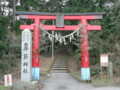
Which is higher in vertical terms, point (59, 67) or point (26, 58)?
point (26, 58)

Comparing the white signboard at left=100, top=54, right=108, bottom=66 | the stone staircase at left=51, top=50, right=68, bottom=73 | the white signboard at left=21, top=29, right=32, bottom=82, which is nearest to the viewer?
the white signboard at left=21, top=29, right=32, bottom=82

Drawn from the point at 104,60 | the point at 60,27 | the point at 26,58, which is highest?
the point at 60,27

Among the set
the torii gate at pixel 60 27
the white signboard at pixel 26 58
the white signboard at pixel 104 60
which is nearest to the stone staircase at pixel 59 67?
the torii gate at pixel 60 27

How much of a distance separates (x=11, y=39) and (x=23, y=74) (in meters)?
6.98

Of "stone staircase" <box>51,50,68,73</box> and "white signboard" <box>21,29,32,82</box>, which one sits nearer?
"white signboard" <box>21,29,32,82</box>

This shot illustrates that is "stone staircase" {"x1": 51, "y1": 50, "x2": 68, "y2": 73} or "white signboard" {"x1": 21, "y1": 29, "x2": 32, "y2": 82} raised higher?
"white signboard" {"x1": 21, "y1": 29, "x2": 32, "y2": 82}

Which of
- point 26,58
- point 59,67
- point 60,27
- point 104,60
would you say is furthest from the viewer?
→ point 59,67

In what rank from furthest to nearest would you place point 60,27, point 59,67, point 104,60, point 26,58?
point 59,67 → point 60,27 → point 104,60 → point 26,58

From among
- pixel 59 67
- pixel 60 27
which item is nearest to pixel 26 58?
pixel 60 27

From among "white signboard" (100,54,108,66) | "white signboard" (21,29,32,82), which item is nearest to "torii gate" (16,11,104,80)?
"white signboard" (100,54,108,66)

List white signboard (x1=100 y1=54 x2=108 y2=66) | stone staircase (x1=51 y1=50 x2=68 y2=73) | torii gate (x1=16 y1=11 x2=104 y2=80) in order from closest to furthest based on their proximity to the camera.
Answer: white signboard (x1=100 y1=54 x2=108 y2=66) → torii gate (x1=16 y1=11 x2=104 y2=80) → stone staircase (x1=51 y1=50 x2=68 y2=73)

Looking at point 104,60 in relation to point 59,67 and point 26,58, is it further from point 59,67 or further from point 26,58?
point 59,67

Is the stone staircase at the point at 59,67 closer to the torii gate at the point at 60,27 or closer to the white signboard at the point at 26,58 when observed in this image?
the torii gate at the point at 60,27

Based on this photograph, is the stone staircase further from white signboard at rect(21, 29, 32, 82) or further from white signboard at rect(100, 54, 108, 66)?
white signboard at rect(21, 29, 32, 82)
